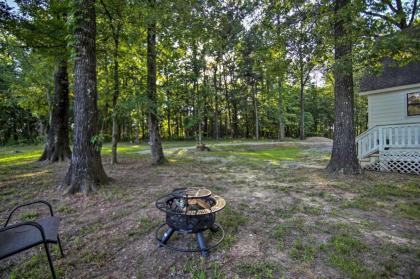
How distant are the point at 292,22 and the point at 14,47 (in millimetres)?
8883

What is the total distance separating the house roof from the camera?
32.4ft

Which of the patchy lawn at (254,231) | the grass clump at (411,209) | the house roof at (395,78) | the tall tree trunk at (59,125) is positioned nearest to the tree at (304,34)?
the patchy lawn at (254,231)

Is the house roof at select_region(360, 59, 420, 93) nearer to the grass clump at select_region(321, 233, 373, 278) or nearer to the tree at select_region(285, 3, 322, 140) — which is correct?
the tree at select_region(285, 3, 322, 140)

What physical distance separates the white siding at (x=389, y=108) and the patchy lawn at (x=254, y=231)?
5.06 m

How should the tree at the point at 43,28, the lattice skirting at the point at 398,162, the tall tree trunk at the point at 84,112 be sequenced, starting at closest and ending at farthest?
the tall tree trunk at the point at 84,112, the tree at the point at 43,28, the lattice skirting at the point at 398,162

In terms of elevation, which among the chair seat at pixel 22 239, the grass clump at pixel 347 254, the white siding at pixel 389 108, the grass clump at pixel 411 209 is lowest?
the grass clump at pixel 411 209

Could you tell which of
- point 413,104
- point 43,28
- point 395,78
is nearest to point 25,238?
point 43,28

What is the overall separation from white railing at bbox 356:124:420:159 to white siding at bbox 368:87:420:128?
9.80 feet

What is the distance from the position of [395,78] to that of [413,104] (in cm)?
139

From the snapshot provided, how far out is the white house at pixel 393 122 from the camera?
305 inches

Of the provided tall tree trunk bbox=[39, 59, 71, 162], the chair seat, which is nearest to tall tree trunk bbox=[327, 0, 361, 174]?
the chair seat

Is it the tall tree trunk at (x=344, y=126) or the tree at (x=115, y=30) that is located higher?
the tree at (x=115, y=30)

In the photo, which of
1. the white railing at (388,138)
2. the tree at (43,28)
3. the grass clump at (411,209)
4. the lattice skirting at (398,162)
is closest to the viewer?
the grass clump at (411,209)

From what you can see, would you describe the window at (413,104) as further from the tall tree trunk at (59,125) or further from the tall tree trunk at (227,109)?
the tall tree trunk at (227,109)
